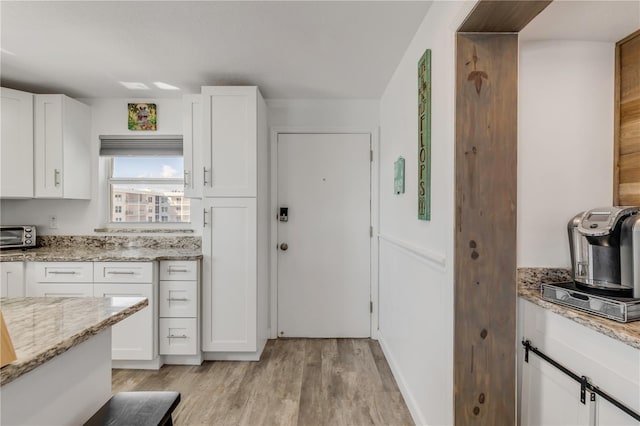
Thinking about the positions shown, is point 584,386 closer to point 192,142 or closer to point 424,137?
point 424,137

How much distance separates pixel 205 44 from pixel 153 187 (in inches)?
65.4

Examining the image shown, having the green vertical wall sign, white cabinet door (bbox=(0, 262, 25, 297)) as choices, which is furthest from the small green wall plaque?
white cabinet door (bbox=(0, 262, 25, 297))

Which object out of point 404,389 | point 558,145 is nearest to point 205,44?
point 558,145

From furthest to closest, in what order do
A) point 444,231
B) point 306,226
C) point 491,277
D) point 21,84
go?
point 306,226 → point 21,84 → point 444,231 → point 491,277

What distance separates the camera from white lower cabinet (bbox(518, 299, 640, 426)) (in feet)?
3.24

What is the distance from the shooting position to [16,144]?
2717 millimetres

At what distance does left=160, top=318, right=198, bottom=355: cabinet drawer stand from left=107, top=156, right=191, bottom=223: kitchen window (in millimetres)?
1014

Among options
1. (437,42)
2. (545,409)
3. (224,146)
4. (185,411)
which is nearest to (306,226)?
(224,146)

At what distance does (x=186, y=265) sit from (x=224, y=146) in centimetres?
102

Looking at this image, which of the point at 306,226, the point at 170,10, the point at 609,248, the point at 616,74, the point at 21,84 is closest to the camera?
the point at 609,248

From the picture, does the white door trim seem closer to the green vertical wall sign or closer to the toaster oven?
the green vertical wall sign

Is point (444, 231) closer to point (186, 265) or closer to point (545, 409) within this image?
point (545, 409)

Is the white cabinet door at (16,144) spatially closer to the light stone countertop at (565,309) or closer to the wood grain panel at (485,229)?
the wood grain panel at (485,229)

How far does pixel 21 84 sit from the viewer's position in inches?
110
